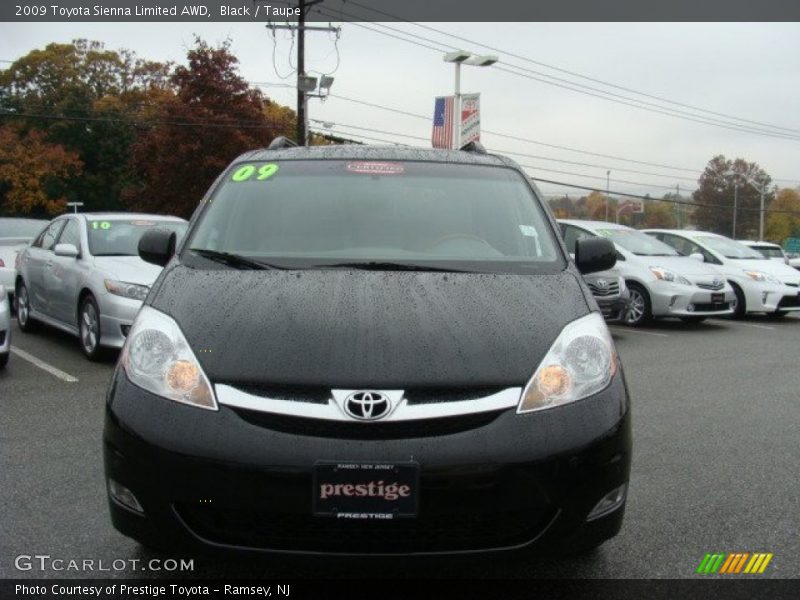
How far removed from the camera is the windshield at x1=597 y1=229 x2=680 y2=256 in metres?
13.3

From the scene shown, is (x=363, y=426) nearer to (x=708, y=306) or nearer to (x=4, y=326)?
(x=4, y=326)

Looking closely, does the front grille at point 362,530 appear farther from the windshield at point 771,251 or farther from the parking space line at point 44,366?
the windshield at point 771,251

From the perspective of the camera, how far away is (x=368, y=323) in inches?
112

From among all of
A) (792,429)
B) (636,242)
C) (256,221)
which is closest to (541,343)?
(256,221)

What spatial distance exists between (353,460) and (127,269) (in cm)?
614

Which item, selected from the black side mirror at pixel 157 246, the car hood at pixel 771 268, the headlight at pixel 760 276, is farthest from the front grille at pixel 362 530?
the car hood at pixel 771 268

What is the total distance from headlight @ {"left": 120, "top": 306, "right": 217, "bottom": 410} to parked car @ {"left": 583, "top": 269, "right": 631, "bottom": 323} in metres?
9.05

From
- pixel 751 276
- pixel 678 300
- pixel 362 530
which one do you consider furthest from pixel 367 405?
pixel 751 276

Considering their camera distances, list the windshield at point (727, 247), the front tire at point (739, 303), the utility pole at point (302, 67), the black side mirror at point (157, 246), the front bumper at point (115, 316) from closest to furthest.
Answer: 1. the black side mirror at point (157, 246)
2. the front bumper at point (115, 316)
3. the front tire at point (739, 303)
4. the windshield at point (727, 247)
5. the utility pole at point (302, 67)

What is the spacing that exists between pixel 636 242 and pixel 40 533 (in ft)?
37.9

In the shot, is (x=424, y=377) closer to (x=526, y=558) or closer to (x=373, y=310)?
(x=373, y=310)

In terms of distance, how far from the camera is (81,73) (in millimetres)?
63375

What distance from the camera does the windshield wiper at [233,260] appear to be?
3395 millimetres

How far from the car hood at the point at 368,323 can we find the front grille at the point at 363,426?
0.12 m
